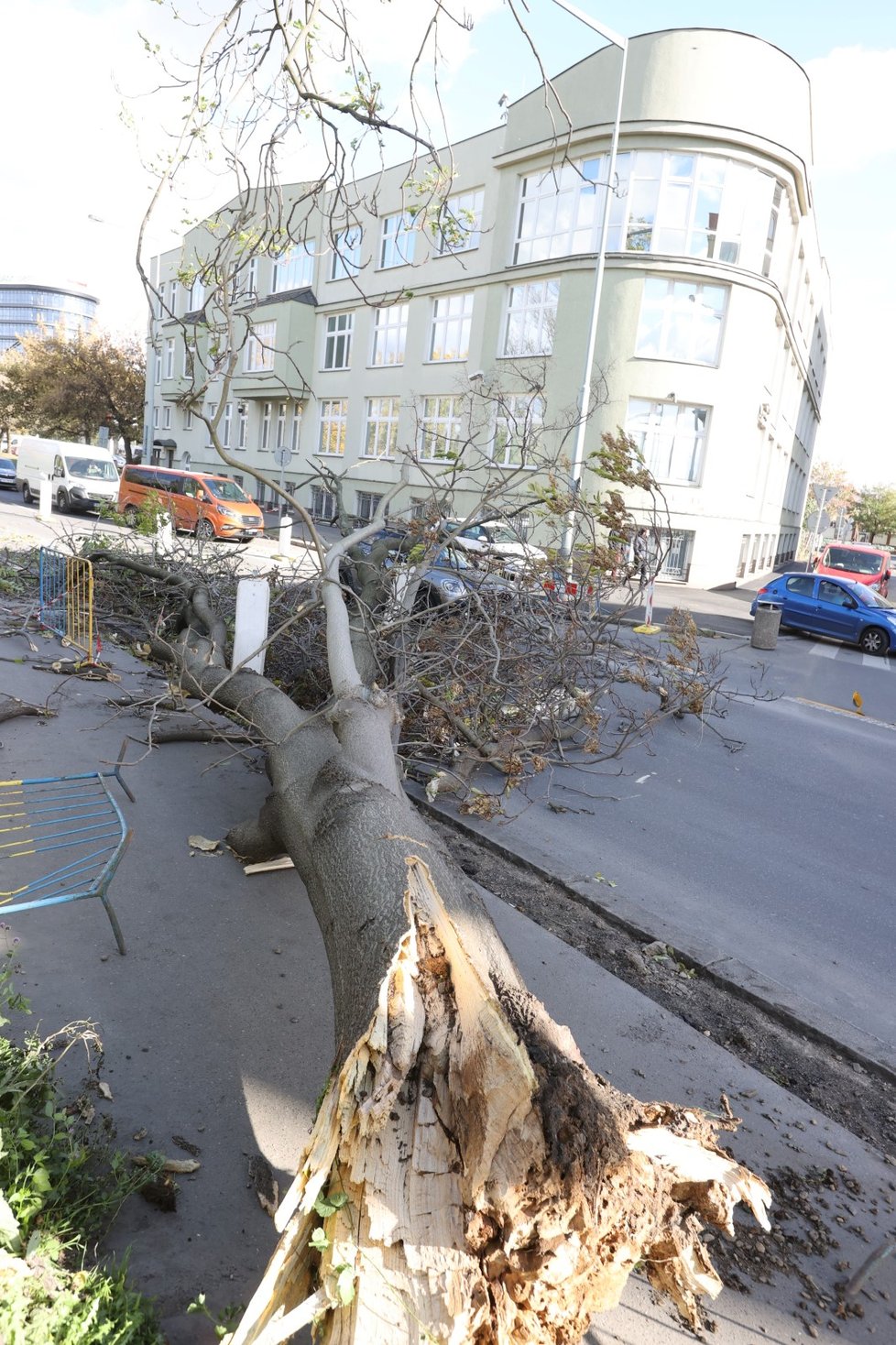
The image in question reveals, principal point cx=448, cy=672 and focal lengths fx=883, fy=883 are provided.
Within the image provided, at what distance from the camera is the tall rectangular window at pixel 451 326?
29.0 m

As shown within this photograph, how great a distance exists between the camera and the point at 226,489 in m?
23.8

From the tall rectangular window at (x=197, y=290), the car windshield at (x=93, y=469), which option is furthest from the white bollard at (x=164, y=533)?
the car windshield at (x=93, y=469)

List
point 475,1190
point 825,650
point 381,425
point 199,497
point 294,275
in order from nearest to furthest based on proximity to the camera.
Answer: point 475,1190 < point 825,650 < point 199,497 < point 381,425 < point 294,275

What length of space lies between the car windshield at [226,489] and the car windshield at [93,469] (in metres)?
4.90

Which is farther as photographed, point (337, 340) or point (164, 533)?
point (337, 340)

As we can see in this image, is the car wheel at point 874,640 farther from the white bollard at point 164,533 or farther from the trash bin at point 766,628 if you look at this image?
the white bollard at point 164,533

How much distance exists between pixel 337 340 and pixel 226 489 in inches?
583

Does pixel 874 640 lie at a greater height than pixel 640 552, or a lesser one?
lesser

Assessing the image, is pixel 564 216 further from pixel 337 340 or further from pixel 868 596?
pixel 868 596

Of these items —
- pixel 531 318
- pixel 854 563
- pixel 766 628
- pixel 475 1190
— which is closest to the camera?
pixel 475 1190

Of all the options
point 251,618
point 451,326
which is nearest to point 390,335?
point 451,326

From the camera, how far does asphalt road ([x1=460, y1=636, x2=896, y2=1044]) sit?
5004 millimetres

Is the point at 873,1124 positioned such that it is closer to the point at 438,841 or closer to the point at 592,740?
the point at 438,841

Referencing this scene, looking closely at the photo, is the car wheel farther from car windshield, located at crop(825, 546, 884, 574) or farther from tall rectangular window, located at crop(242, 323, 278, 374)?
tall rectangular window, located at crop(242, 323, 278, 374)
